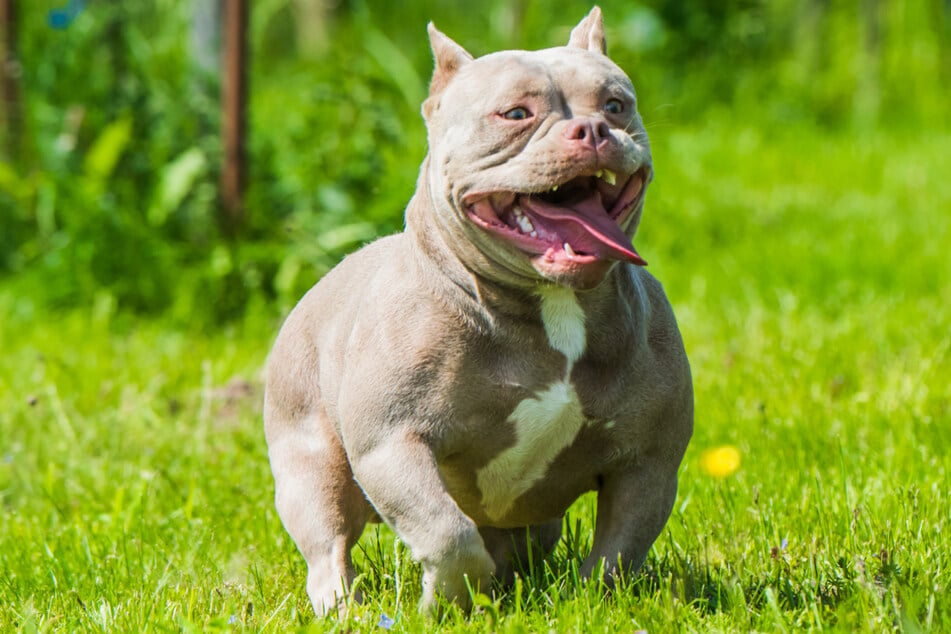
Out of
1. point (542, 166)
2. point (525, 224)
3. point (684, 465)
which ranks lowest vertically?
point (684, 465)

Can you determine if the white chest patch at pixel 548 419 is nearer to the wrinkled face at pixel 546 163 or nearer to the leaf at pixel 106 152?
the wrinkled face at pixel 546 163

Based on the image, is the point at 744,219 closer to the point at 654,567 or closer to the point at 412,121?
the point at 412,121

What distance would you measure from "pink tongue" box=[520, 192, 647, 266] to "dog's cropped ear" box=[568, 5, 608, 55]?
1.40 ft

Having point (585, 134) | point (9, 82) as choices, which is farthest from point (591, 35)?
point (9, 82)

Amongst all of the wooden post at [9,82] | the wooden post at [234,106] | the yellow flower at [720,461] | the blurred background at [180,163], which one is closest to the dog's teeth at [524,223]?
the yellow flower at [720,461]

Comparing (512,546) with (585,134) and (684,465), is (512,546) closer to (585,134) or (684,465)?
(684,465)

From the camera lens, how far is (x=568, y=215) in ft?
8.00

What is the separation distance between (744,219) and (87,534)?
4582 mm

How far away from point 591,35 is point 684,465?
1424mm

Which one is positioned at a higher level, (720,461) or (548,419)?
(548,419)

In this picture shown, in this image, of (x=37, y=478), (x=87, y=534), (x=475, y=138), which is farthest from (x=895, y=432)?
(x=37, y=478)

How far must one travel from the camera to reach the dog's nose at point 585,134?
2.35 m

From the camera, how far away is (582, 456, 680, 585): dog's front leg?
2.60 m

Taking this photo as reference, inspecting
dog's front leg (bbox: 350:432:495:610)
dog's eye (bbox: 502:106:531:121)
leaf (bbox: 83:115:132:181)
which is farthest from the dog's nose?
leaf (bbox: 83:115:132:181)
